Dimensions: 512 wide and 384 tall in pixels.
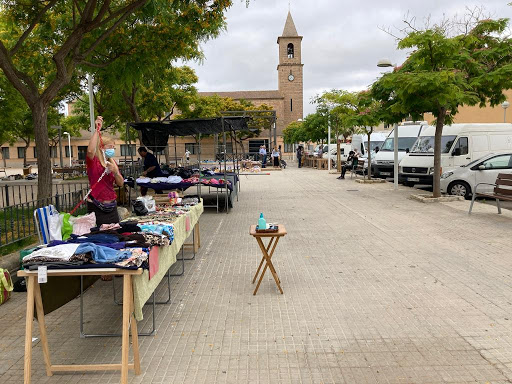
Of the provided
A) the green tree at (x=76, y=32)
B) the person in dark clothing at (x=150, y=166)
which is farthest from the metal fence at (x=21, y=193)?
the person in dark clothing at (x=150, y=166)

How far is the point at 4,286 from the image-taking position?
564cm

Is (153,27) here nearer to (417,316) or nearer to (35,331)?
(35,331)

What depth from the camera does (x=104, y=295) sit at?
592 cm

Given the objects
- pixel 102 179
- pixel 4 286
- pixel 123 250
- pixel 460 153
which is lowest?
pixel 4 286

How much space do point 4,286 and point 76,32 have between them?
5.72 meters

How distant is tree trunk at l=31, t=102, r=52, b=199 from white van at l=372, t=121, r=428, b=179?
16.5m

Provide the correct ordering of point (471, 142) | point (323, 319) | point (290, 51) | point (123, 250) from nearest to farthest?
point (123, 250) < point (323, 319) < point (471, 142) < point (290, 51)

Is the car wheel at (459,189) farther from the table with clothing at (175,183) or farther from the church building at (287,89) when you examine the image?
the church building at (287,89)


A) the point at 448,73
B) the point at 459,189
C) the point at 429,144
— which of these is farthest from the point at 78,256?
the point at 429,144

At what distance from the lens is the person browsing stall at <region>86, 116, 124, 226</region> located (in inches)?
224

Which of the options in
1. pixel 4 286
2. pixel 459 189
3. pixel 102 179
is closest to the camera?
pixel 4 286

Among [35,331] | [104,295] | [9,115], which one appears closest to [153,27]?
[104,295]

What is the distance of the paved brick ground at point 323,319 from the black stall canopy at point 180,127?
16.2 feet

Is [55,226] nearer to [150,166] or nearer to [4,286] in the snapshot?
[4,286]
